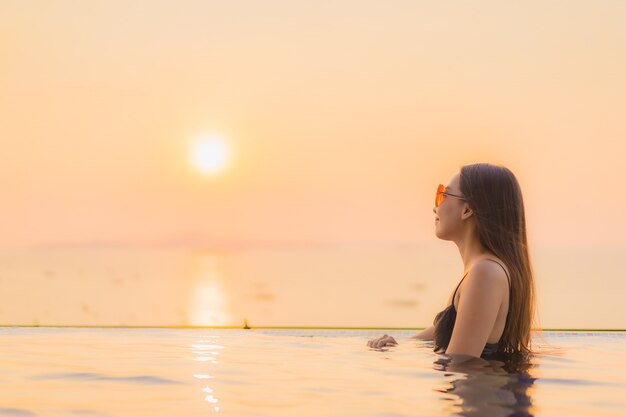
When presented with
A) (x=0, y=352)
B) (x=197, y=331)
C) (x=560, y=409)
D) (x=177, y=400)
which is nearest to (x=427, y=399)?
(x=560, y=409)

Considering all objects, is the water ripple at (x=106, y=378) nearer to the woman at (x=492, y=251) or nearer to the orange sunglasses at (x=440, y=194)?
the woman at (x=492, y=251)

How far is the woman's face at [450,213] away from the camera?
5984mm

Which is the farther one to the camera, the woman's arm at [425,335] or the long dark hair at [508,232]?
the woman's arm at [425,335]

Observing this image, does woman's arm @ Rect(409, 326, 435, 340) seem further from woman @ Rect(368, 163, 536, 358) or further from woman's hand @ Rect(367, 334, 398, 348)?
woman @ Rect(368, 163, 536, 358)

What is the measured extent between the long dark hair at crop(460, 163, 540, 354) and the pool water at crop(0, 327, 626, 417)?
314 mm

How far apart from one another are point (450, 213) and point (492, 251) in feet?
1.61

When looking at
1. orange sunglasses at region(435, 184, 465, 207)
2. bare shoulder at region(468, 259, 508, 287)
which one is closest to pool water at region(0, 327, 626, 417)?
bare shoulder at region(468, 259, 508, 287)

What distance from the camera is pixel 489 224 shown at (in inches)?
227

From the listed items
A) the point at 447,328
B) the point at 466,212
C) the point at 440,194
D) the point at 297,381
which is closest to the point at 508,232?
the point at 466,212

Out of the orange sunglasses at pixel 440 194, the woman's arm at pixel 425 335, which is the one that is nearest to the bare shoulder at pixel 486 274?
the orange sunglasses at pixel 440 194

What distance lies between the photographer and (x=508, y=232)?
572cm

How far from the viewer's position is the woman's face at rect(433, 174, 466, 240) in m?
5.98

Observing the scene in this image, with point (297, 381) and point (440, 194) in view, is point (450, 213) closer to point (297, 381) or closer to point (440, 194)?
point (440, 194)

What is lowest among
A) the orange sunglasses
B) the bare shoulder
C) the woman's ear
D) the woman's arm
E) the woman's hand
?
the woman's hand
